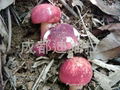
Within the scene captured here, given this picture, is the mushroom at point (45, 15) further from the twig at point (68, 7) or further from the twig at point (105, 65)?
the twig at point (105, 65)

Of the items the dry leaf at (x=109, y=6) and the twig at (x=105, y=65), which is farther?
the dry leaf at (x=109, y=6)

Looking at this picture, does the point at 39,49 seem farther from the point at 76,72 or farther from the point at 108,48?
the point at 108,48

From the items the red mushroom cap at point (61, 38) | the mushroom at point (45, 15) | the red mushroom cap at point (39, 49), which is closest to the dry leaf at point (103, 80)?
the red mushroom cap at point (61, 38)

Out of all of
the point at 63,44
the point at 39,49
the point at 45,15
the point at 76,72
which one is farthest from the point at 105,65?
the point at 45,15

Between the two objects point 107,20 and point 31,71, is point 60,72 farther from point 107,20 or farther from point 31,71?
point 107,20

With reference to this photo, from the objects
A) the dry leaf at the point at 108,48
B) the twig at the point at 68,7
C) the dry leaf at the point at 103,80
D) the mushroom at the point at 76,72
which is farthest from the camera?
the twig at the point at 68,7

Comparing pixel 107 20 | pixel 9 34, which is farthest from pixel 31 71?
pixel 107 20
